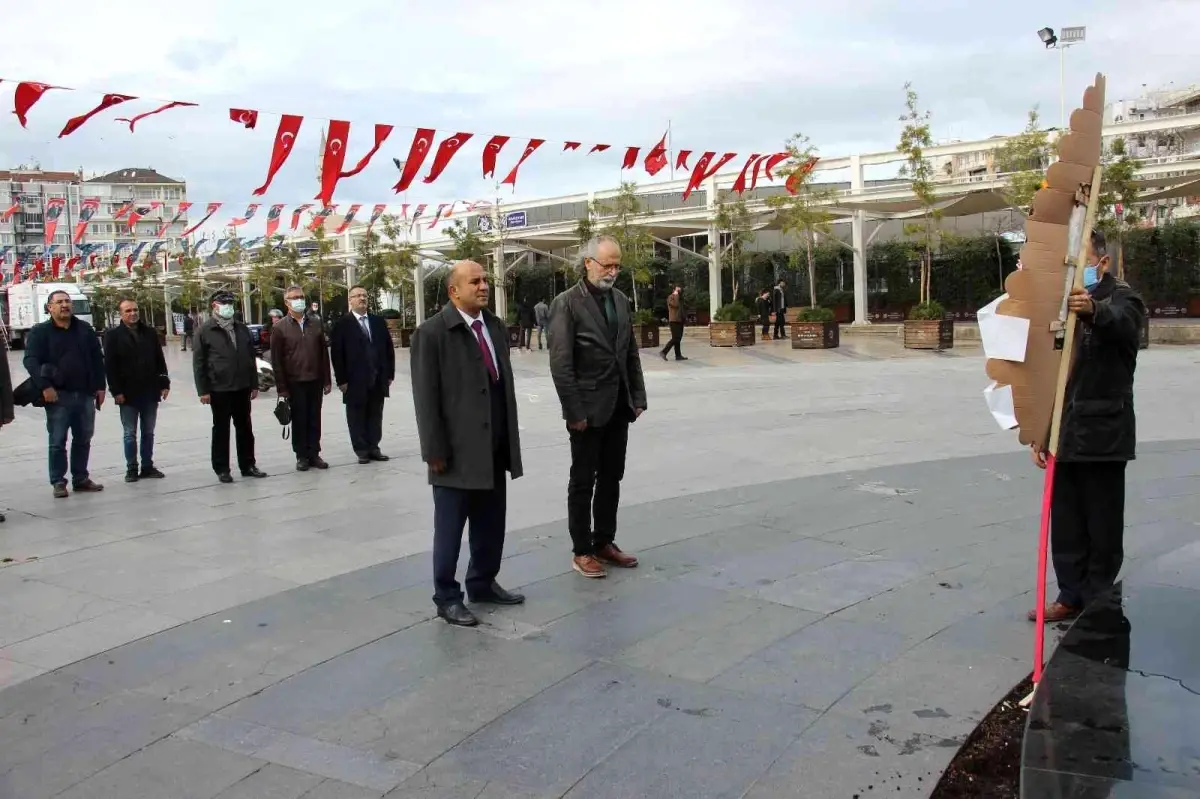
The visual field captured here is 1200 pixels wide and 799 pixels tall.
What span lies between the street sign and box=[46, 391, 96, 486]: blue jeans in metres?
27.5

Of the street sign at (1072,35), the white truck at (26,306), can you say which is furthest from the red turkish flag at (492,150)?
the white truck at (26,306)

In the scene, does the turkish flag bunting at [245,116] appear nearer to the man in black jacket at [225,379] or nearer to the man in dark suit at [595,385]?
the man in black jacket at [225,379]

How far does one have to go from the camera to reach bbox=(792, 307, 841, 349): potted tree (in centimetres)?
2375

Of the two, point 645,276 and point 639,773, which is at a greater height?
point 645,276

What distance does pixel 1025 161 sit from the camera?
25.4m

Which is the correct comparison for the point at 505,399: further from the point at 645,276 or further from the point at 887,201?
the point at 645,276

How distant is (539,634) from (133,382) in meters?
5.93

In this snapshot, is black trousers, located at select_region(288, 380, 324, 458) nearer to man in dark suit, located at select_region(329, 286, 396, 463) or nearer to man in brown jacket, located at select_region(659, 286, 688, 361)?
man in dark suit, located at select_region(329, 286, 396, 463)

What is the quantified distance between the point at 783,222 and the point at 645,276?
4.38 metres

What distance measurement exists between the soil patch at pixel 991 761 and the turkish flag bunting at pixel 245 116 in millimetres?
11566

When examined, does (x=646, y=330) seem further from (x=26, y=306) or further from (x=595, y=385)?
(x=26, y=306)

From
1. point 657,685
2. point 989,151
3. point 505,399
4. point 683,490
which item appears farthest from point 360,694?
point 989,151

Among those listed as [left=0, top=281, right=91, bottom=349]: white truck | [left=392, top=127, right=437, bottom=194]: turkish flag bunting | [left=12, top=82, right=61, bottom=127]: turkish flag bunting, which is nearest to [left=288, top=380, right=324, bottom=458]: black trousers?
[left=12, top=82, right=61, bottom=127]: turkish flag bunting

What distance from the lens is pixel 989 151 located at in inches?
1125
